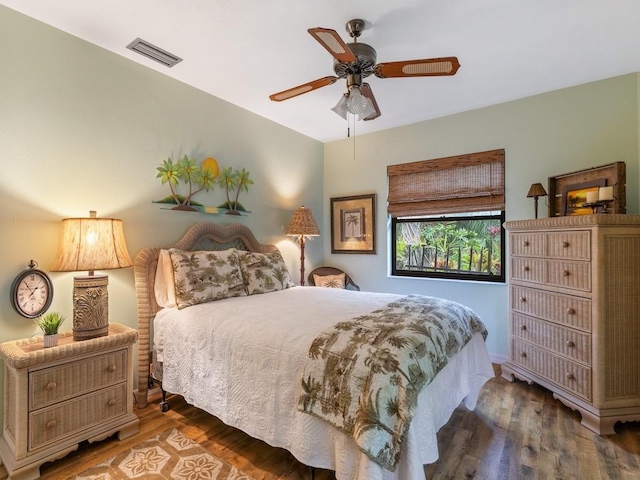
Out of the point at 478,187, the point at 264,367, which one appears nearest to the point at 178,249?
the point at 264,367

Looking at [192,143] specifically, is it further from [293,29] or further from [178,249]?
[293,29]

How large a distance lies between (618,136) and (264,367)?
343 cm

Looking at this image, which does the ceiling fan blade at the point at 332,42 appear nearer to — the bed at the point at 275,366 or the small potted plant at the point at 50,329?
the bed at the point at 275,366

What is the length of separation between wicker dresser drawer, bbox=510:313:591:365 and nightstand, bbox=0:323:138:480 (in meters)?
3.04

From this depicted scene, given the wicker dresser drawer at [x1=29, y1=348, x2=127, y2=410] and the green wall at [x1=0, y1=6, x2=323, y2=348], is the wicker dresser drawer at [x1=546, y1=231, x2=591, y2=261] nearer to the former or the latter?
the green wall at [x1=0, y1=6, x2=323, y2=348]

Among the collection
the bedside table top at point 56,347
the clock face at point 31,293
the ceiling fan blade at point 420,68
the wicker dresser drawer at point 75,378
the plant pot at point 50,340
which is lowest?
the wicker dresser drawer at point 75,378

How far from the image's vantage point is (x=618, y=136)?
105 inches

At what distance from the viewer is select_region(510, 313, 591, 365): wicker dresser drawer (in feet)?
7.15

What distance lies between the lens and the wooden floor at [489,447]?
1.68 meters

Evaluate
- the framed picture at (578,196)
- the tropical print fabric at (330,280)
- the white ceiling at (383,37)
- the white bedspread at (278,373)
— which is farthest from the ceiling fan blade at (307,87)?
the tropical print fabric at (330,280)

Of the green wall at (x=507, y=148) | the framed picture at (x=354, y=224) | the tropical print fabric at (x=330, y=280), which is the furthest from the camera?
the framed picture at (x=354, y=224)

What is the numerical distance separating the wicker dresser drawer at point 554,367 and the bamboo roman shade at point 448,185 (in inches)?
55.6

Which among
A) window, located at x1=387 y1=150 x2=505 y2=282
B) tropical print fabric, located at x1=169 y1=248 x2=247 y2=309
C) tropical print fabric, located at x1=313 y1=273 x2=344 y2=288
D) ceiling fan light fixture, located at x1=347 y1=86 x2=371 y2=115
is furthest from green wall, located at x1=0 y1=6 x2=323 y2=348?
window, located at x1=387 y1=150 x2=505 y2=282

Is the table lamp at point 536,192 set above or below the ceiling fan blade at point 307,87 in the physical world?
below
